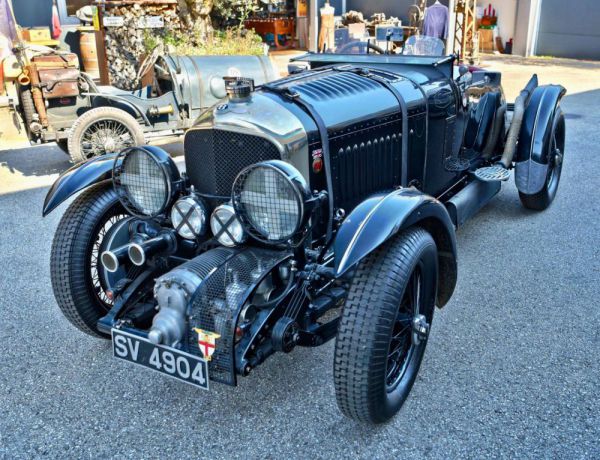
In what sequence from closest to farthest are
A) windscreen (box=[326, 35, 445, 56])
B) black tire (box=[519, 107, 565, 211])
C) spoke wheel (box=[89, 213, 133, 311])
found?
spoke wheel (box=[89, 213, 133, 311]) < windscreen (box=[326, 35, 445, 56]) < black tire (box=[519, 107, 565, 211])

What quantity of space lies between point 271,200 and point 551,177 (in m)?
3.39

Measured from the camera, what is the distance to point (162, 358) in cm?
228

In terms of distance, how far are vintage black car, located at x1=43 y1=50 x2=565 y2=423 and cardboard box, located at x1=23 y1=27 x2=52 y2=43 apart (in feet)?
27.6

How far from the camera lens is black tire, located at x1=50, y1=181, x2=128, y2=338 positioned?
2.80 meters

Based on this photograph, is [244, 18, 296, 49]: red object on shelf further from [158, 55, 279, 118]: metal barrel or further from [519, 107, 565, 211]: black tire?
[519, 107, 565, 211]: black tire

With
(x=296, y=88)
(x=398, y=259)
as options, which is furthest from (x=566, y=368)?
(x=296, y=88)

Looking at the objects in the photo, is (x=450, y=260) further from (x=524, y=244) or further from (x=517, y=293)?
(x=524, y=244)

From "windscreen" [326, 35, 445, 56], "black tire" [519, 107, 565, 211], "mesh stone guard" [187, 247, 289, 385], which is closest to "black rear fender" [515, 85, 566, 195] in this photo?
"black tire" [519, 107, 565, 211]

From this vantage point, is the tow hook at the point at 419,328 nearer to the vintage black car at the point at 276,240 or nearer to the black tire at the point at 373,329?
the vintage black car at the point at 276,240

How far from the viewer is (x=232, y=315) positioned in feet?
7.41

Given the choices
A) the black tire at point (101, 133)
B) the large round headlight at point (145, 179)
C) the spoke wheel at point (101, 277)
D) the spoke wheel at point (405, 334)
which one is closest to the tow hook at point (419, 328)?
the spoke wheel at point (405, 334)

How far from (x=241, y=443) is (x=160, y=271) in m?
0.90

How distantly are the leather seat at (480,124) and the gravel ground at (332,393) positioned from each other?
1.11 metres

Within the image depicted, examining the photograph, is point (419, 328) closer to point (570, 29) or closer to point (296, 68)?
point (296, 68)
